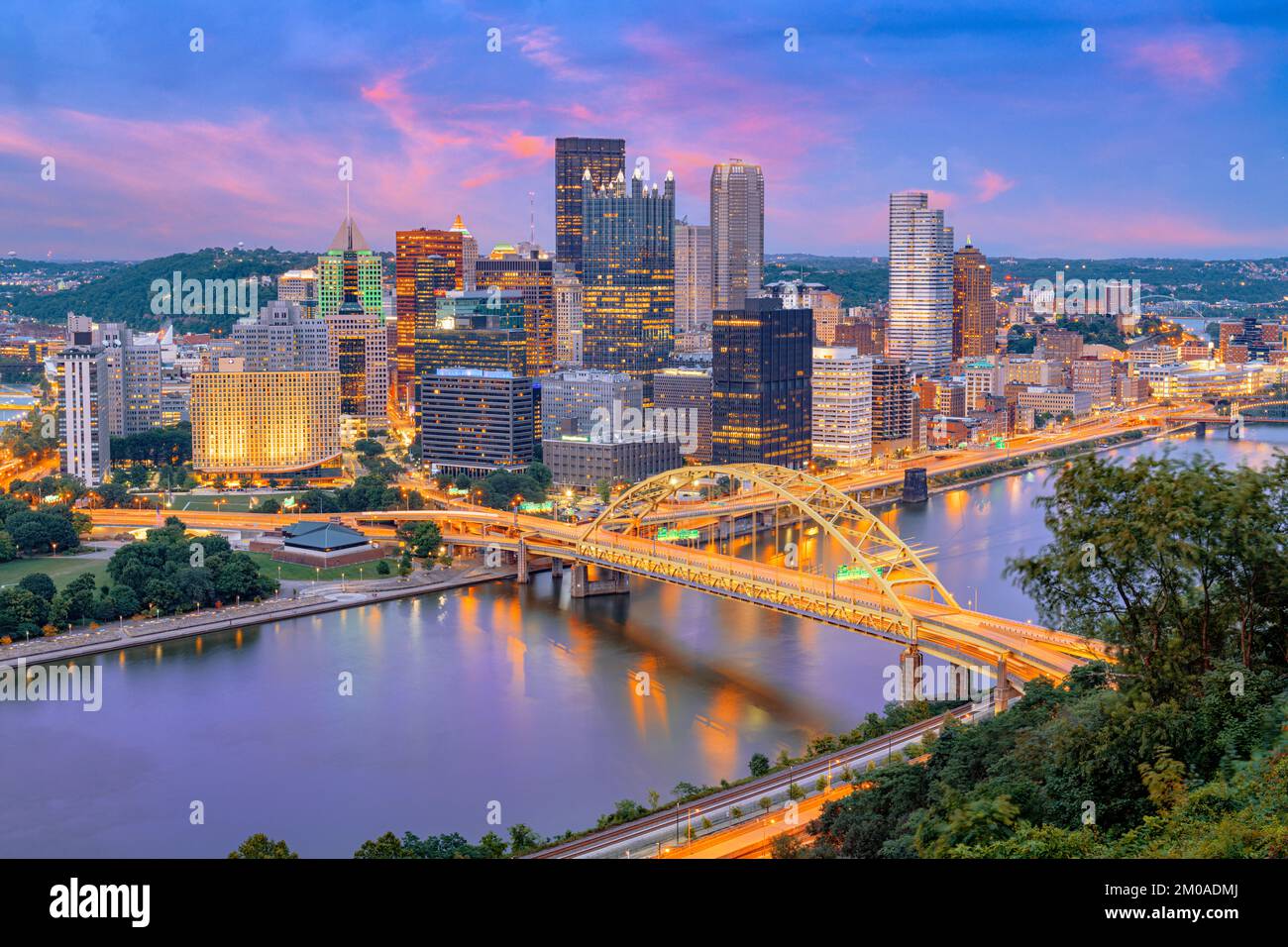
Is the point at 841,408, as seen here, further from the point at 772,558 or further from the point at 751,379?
the point at 772,558

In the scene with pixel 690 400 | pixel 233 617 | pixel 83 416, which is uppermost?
pixel 690 400

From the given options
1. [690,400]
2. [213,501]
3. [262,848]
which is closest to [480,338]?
[690,400]

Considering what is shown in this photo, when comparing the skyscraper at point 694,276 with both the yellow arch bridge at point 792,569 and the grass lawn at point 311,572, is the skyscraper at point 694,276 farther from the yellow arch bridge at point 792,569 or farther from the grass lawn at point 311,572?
the grass lawn at point 311,572

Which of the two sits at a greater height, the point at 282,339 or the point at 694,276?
the point at 694,276

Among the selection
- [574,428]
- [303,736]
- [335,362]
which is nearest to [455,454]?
[574,428]

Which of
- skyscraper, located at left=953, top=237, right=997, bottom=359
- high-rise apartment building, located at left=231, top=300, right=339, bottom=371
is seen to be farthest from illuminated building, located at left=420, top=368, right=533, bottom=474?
skyscraper, located at left=953, top=237, right=997, bottom=359
